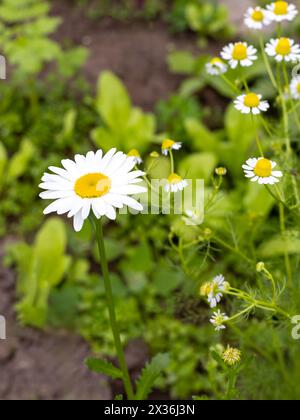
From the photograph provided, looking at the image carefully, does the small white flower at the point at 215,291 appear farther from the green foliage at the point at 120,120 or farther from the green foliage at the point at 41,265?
the green foliage at the point at 120,120

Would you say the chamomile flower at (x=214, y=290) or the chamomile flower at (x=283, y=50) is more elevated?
the chamomile flower at (x=283, y=50)

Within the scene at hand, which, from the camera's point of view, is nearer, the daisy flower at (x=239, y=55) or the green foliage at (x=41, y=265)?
the daisy flower at (x=239, y=55)

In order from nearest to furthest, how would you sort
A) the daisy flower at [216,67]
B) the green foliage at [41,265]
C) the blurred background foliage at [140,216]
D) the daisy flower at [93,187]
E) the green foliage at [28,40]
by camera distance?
the daisy flower at [93,187] < the daisy flower at [216,67] < the blurred background foliage at [140,216] < the green foliage at [41,265] < the green foliage at [28,40]

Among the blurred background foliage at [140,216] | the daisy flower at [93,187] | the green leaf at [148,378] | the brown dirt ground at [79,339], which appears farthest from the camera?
the brown dirt ground at [79,339]

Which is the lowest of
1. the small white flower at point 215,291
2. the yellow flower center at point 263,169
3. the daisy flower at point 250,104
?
the small white flower at point 215,291

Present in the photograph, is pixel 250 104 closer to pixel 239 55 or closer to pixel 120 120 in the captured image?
pixel 239 55

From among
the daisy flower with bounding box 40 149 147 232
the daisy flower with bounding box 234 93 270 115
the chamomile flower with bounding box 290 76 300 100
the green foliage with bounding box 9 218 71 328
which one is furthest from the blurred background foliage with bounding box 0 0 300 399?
the daisy flower with bounding box 40 149 147 232

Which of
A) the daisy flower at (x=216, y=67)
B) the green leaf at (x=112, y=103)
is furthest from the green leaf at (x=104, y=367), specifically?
the green leaf at (x=112, y=103)
